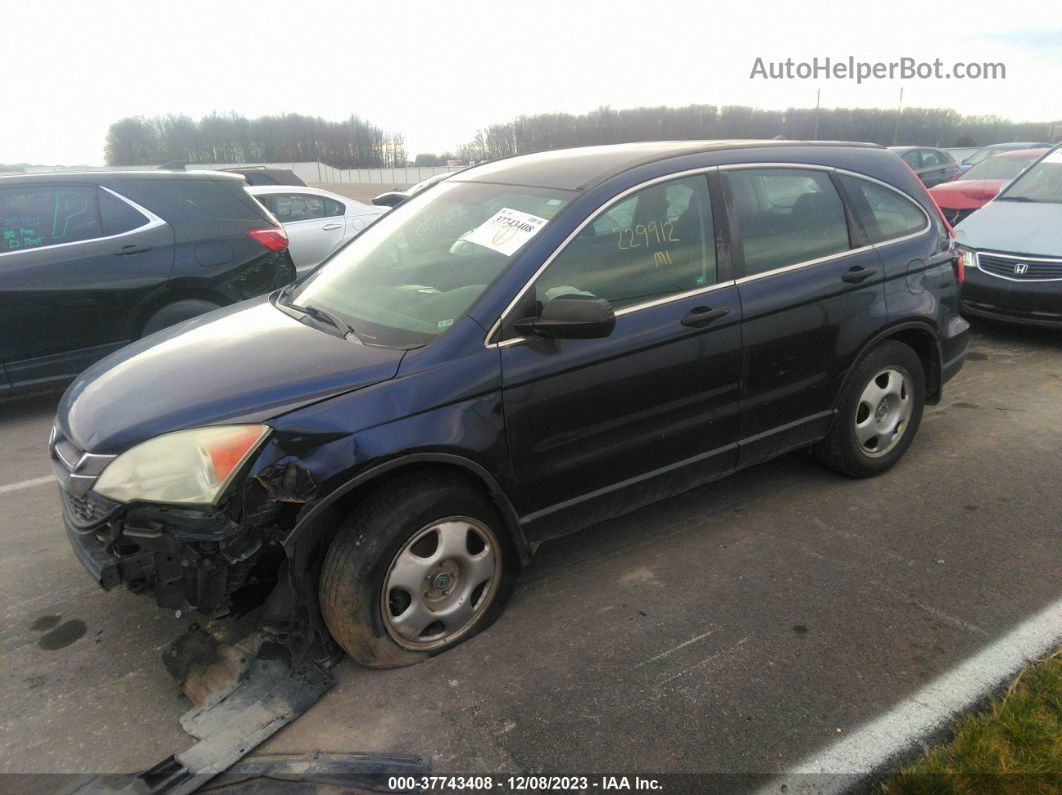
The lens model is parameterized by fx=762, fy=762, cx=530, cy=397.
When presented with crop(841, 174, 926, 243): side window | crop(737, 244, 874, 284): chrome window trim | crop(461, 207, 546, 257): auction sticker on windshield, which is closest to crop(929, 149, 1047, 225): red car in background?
crop(841, 174, 926, 243): side window

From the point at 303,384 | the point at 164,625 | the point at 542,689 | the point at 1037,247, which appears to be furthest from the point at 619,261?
the point at 1037,247

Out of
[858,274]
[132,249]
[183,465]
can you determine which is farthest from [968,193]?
[183,465]

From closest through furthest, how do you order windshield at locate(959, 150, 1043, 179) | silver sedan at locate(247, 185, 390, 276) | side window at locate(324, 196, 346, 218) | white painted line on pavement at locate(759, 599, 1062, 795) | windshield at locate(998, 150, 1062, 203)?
white painted line on pavement at locate(759, 599, 1062, 795) < windshield at locate(998, 150, 1062, 203) < silver sedan at locate(247, 185, 390, 276) < side window at locate(324, 196, 346, 218) < windshield at locate(959, 150, 1043, 179)

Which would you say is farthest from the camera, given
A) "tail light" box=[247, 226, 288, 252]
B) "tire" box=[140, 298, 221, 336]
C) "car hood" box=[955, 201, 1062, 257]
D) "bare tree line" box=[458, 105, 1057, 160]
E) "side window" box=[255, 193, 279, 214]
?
"bare tree line" box=[458, 105, 1057, 160]

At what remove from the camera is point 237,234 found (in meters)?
6.23

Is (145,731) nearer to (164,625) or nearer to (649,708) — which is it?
(164,625)

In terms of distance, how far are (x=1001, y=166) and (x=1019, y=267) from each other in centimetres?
796

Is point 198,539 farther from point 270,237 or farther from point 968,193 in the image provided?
point 968,193

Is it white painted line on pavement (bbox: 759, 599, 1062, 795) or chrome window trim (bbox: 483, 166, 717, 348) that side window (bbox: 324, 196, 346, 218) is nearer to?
chrome window trim (bbox: 483, 166, 717, 348)

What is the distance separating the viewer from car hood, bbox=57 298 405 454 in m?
2.54

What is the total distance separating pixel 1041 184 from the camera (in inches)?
305

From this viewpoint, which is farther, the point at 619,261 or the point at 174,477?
the point at 619,261

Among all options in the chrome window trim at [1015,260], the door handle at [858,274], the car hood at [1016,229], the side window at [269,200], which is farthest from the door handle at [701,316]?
the side window at [269,200]

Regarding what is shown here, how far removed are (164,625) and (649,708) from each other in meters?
1.93
